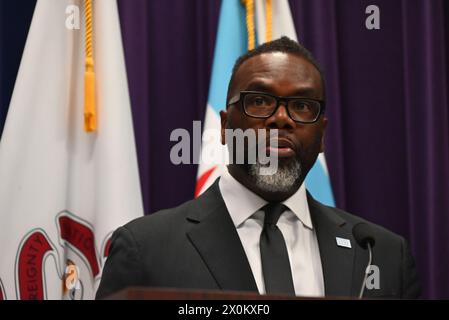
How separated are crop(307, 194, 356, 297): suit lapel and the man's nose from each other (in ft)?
0.84

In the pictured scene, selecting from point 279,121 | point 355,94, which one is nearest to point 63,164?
point 279,121

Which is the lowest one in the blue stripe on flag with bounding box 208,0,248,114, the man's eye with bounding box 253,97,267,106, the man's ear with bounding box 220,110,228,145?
the man's ear with bounding box 220,110,228,145

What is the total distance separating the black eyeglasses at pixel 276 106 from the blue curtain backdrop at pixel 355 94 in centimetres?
102

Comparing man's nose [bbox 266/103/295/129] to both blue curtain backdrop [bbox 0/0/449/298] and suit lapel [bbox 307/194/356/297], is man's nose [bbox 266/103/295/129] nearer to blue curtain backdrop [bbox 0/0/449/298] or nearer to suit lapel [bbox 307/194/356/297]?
suit lapel [bbox 307/194/356/297]

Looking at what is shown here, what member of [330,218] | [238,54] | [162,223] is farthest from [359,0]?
[162,223]

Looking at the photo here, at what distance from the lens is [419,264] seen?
3262 mm

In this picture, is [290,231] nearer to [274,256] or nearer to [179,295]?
[274,256]

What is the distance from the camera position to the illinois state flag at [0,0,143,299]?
9.14ft

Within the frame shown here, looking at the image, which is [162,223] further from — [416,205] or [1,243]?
[416,205]

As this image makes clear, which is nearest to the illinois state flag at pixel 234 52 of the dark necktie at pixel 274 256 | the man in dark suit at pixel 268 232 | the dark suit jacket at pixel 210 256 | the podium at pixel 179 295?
the man in dark suit at pixel 268 232

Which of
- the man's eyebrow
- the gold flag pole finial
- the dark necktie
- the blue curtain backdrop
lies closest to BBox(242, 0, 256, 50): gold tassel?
the blue curtain backdrop

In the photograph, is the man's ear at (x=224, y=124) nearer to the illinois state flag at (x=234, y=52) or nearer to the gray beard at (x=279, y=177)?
the gray beard at (x=279, y=177)
